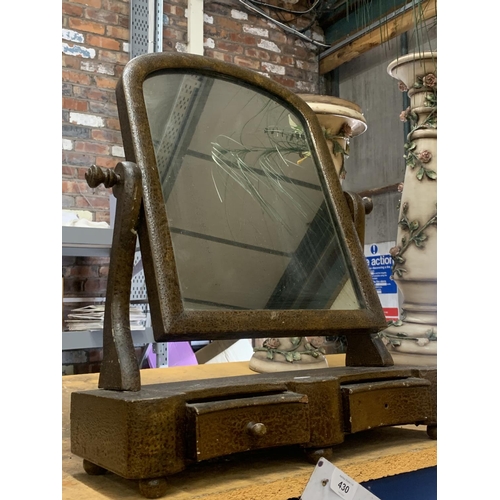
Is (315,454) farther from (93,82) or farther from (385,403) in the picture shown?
(93,82)

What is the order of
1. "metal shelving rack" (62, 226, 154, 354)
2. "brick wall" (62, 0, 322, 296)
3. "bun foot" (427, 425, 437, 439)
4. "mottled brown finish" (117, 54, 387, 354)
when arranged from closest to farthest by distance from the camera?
"mottled brown finish" (117, 54, 387, 354), "bun foot" (427, 425, 437, 439), "metal shelving rack" (62, 226, 154, 354), "brick wall" (62, 0, 322, 296)

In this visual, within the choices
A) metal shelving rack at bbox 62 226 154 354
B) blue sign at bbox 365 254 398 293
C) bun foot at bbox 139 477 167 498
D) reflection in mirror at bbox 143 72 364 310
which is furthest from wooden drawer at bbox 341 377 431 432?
blue sign at bbox 365 254 398 293

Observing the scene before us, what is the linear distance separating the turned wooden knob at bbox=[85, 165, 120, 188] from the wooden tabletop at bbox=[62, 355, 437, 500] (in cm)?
33

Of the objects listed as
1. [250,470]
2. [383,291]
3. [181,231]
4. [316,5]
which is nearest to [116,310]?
[181,231]

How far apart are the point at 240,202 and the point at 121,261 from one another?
204mm

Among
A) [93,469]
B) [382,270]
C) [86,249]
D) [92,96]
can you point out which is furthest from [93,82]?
[93,469]

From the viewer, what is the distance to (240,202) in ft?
2.63

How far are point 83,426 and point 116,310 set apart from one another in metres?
0.13

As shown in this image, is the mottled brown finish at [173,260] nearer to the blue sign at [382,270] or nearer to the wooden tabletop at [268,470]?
the wooden tabletop at [268,470]

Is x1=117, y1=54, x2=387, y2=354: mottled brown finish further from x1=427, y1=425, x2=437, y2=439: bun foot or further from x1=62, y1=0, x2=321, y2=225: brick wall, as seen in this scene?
x1=62, y1=0, x2=321, y2=225: brick wall

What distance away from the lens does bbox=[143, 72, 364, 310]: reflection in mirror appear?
73 centimetres

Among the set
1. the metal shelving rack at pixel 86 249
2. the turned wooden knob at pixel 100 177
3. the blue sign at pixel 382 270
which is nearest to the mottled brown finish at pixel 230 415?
the turned wooden knob at pixel 100 177

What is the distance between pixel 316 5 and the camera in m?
3.50

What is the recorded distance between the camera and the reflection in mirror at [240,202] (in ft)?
2.39
